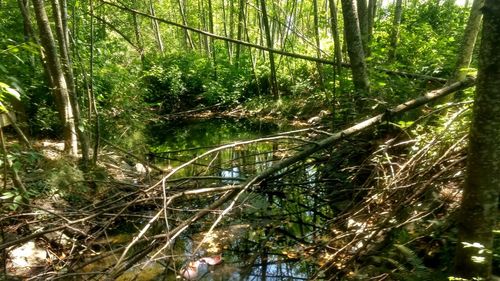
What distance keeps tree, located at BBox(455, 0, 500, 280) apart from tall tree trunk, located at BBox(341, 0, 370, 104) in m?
3.28

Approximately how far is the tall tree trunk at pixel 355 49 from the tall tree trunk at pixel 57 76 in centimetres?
411

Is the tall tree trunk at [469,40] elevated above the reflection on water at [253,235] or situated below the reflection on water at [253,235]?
above

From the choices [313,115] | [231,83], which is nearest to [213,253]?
[313,115]

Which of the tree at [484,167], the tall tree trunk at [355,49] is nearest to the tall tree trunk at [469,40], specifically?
the tall tree trunk at [355,49]

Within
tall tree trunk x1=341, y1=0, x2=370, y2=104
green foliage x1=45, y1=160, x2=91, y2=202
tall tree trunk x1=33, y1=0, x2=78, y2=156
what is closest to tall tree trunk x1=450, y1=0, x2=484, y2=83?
tall tree trunk x1=341, y1=0, x2=370, y2=104

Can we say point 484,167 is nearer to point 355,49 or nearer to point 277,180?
point 277,180

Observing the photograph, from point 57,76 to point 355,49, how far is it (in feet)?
14.0

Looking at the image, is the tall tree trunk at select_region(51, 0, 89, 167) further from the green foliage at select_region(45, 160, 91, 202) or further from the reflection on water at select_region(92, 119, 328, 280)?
the reflection on water at select_region(92, 119, 328, 280)

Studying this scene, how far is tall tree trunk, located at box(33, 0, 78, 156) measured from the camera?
5449 mm

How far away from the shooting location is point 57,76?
18.6ft

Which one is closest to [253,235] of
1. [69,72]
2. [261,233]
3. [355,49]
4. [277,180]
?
[261,233]

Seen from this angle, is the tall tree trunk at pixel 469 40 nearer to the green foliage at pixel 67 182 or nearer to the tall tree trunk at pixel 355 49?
the tall tree trunk at pixel 355 49

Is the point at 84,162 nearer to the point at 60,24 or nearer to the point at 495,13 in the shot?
the point at 60,24

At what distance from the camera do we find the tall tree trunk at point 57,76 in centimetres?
545
